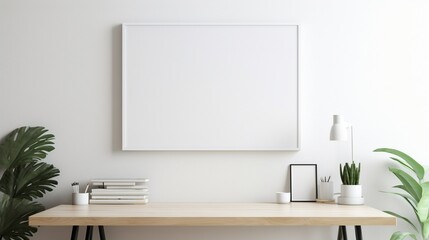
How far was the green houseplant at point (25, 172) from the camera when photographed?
314cm

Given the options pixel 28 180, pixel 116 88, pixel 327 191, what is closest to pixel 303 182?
pixel 327 191

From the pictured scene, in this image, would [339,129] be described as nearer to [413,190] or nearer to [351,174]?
[351,174]

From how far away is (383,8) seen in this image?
3.37 meters

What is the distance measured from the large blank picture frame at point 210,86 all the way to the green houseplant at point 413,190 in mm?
599

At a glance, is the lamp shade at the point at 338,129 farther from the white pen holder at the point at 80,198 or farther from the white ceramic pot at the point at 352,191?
the white pen holder at the point at 80,198

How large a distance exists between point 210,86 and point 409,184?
49.4 inches

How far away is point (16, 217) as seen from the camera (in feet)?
10.2

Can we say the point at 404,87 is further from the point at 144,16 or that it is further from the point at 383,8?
the point at 144,16

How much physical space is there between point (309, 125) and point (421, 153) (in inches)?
26.9

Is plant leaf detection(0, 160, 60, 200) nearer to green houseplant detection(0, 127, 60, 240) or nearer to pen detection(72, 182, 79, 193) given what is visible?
green houseplant detection(0, 127, 60, 240)

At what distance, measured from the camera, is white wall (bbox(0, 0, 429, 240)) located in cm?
333

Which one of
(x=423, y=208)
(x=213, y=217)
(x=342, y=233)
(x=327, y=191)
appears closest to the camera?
(x=213, y=217)

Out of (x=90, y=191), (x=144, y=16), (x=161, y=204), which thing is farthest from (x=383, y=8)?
(x=90, y=191)

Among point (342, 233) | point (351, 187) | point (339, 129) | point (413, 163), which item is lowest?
point (342, 233)
